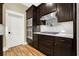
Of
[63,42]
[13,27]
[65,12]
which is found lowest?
[63,42]

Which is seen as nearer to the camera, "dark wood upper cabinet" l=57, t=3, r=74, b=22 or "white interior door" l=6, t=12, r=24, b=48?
"dark wood upper cabinet" l=57, t=3, r=74, b=22

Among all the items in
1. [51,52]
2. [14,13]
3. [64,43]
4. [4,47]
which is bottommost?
[51,52]

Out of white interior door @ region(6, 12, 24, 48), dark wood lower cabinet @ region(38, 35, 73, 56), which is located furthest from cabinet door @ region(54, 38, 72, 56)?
white interior door @ region(6, 12, 24, 48)

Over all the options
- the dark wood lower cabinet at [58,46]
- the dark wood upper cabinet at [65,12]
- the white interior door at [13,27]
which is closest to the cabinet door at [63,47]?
the dark wood lower cabinet at [58,46]

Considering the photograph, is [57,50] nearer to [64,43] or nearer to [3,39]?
[64,43]

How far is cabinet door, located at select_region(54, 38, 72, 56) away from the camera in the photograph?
5.17 feet

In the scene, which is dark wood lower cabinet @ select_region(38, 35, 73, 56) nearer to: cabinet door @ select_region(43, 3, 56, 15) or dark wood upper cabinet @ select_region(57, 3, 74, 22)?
dark wood upper cabinet @ select_region(57, 3, 74, 22)

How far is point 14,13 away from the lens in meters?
1.93

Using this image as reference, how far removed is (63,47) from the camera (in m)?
1.74

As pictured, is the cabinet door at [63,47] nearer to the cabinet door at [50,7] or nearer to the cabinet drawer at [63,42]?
the cabinet drawer at [63,42]

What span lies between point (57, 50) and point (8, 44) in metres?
1.12

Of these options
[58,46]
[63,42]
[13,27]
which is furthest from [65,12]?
[13,27]

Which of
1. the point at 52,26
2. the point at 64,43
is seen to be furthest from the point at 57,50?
the point at 52,26

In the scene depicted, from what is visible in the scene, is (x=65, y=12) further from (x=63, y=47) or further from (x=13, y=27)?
(x=13, y=27)
